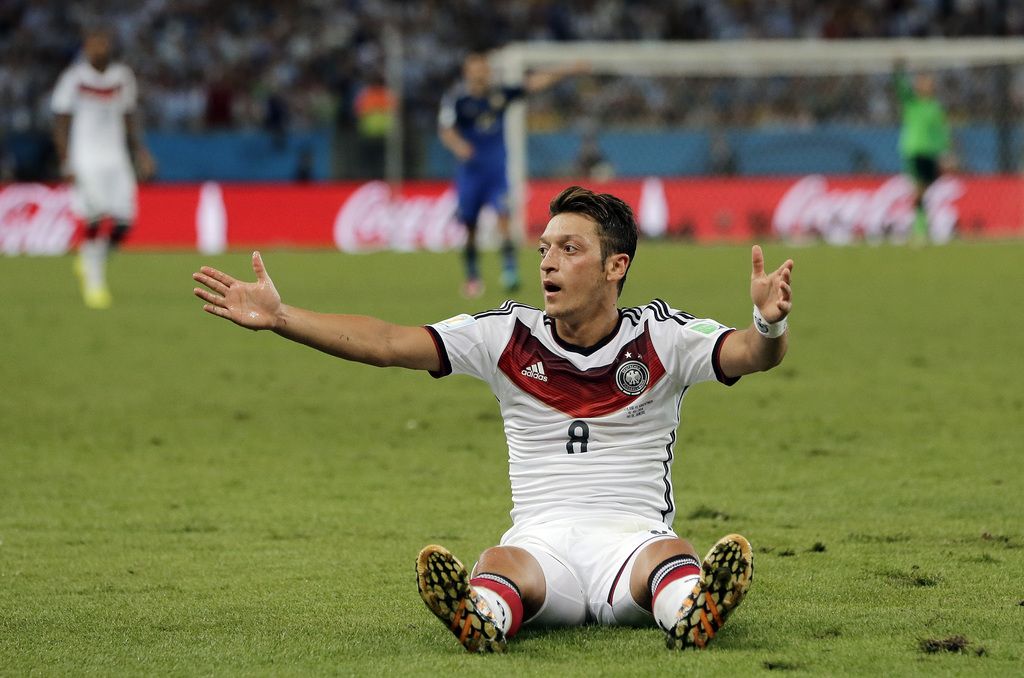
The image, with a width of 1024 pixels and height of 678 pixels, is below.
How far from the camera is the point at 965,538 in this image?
20.4 feet

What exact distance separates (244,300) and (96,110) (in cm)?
1270

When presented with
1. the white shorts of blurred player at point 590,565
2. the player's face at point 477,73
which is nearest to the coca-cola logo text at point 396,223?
the player's face at point 477,73

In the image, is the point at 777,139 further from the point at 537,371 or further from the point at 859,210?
the point at 537,371

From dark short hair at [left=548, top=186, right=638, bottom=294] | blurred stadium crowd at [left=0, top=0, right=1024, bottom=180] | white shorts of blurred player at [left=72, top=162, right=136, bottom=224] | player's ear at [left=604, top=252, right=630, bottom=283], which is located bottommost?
player's ear at [left=604, top=252, right=630, bottom=283]

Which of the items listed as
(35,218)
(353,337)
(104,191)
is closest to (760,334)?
(353,337)

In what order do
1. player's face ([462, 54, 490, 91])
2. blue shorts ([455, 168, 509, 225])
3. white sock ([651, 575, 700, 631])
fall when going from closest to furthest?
white sock ([651, 575, 700, 631]) → player's face ([462, 54, 490, 91]) → blue shorts ([455, 168, 509, 225])

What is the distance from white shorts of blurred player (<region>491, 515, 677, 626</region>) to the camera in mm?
4766

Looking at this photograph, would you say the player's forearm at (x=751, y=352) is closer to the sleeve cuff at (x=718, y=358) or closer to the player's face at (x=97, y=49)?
the sleeve cuff at (x=718, y=358)

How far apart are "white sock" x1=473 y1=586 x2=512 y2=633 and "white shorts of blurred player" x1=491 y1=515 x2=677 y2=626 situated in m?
0.18

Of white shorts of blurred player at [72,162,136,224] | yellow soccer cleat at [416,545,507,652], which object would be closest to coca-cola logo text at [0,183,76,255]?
white shorts of blurred player at [72,162,136,224]

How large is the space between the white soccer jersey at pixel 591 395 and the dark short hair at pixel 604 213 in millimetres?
241

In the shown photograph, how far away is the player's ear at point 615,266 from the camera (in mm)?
5000

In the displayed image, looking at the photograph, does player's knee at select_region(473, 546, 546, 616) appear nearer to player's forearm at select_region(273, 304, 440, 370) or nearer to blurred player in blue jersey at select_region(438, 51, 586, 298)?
player's forearm at select_region(273, 304, 440, 370)

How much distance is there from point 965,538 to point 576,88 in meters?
22.7
